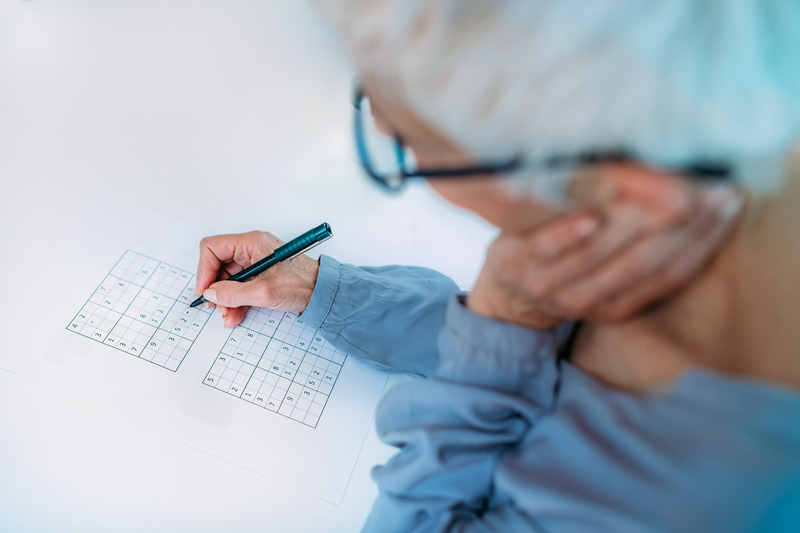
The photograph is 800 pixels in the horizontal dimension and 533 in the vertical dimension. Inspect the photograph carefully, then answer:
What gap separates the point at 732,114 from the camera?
348 millimetres

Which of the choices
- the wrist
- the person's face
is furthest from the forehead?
the wrist

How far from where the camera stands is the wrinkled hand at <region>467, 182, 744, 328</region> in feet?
1.36

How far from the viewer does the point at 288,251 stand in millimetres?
903

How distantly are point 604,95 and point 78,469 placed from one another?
3.00ft

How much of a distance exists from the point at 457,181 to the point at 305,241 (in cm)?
50

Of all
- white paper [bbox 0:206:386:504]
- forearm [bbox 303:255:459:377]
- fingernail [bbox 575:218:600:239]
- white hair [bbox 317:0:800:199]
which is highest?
white hair [bbox 317:0:800:199]

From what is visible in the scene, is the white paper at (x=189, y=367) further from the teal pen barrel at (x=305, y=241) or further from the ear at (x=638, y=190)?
the ear at (x=638, y=190)

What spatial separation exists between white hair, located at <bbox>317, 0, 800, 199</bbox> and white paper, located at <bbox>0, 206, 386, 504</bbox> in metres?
0.64

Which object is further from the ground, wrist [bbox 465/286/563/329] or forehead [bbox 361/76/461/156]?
forehead [bbox 361/76/461/156]

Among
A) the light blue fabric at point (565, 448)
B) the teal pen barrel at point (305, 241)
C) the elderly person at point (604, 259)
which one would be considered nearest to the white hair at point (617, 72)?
the elderly person at point (604, 259)

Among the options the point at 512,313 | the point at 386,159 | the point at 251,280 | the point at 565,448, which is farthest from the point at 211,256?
the point at 565,448

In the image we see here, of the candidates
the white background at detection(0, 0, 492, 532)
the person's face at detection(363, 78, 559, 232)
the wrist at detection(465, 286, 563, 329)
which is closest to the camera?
the person's face at detection(363, 78, 559, 232)

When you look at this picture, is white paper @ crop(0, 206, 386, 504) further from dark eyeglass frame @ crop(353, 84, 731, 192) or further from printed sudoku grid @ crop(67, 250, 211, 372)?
dark eyeglass frame @ crop(353, 84, 731, 192)

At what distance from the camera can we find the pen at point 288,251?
2.92 feet
